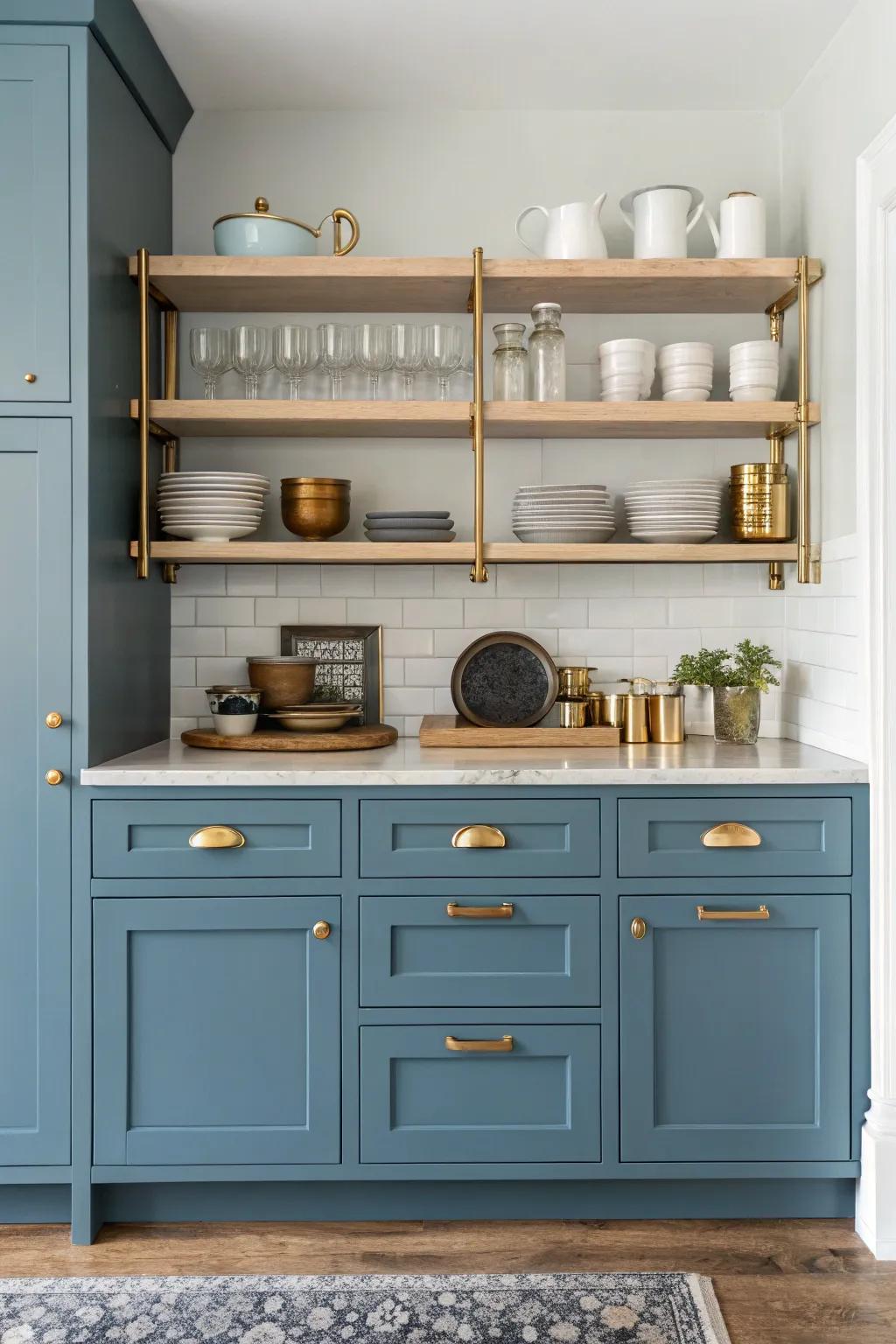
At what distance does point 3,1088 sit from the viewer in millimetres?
2324

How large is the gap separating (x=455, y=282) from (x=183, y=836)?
1.49 m

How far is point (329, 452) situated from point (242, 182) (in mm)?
780

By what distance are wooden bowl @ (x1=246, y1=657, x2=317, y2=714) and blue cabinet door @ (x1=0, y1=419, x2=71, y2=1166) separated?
57 centimetres

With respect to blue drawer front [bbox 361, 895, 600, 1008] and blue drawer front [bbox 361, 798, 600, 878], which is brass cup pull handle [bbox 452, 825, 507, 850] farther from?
blue drawer front [bbox 361, 895, 600, 1008]

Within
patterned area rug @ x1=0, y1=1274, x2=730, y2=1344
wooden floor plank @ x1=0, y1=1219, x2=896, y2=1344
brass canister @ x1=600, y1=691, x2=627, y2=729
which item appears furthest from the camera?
brass canister @ x1=600, y1=691, x2=627, y2=729

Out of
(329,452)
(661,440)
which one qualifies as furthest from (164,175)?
(661,440)

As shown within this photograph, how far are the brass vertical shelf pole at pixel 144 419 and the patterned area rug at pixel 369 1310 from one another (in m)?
1.55

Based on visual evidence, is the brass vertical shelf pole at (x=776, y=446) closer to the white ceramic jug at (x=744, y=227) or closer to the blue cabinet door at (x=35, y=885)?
the white ceramic jug at (x=744, y=227)

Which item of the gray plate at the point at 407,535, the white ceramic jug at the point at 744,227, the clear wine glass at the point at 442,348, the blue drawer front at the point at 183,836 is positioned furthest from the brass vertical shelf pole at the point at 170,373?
the white ceramic jug at the point at 744,227

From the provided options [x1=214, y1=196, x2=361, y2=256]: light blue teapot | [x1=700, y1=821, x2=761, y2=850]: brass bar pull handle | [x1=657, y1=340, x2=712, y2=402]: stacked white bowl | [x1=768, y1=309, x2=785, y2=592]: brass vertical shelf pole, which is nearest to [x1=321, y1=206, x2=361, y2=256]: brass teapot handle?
[x1=214, y1=196, x2=361, y2=256]: light blue teapot

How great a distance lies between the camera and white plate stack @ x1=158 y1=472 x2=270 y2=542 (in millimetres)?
2699

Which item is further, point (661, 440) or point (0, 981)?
point (661, 440)

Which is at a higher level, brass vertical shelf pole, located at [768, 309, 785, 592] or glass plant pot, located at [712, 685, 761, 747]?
brass vertical shelf pole, located at [768, 309, 785, 592]

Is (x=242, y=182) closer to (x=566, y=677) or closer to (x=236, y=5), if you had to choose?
(x=236, y=5)
